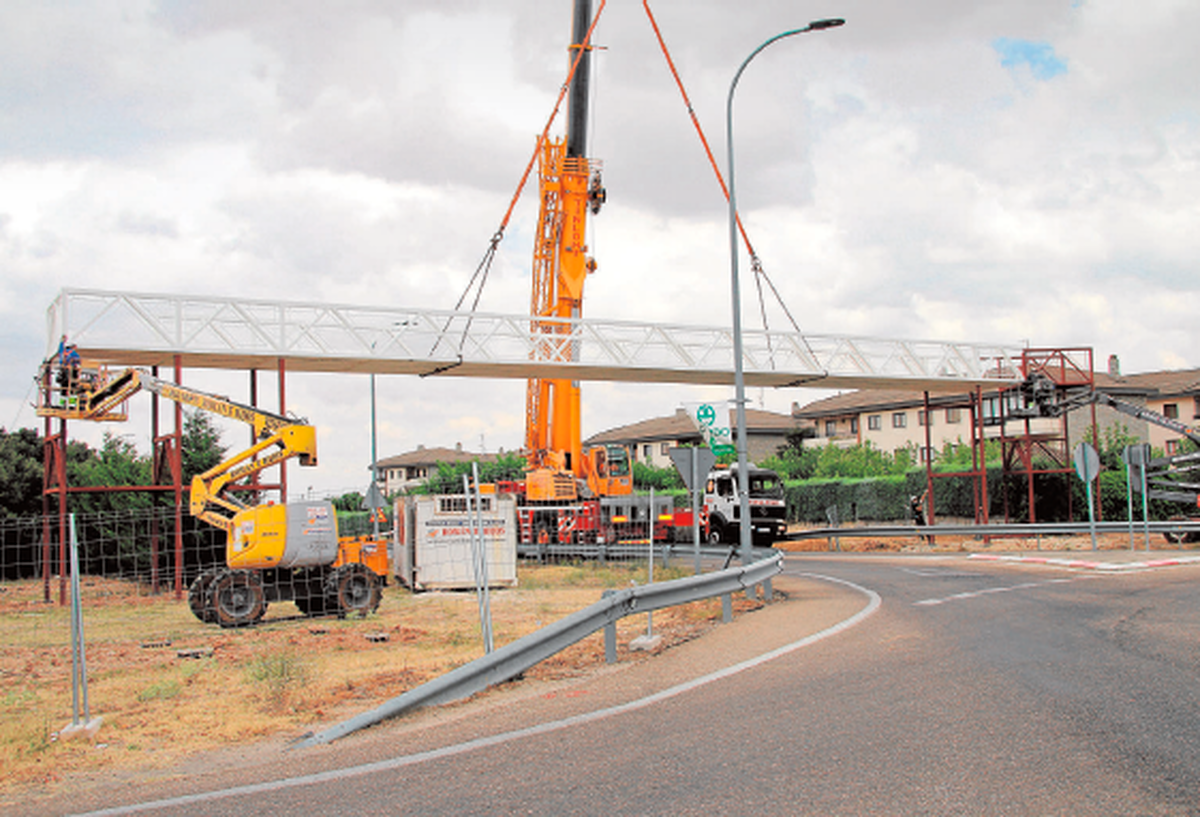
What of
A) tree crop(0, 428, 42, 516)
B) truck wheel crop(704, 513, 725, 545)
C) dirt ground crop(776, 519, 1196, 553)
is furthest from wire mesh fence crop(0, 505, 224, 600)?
dirt ground crop(776, 519, 1196, 553)

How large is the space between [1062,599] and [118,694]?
11.8 m

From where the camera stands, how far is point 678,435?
268ft

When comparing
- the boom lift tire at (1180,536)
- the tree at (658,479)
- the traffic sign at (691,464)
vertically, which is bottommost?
the boom lift tire at (1180,536)

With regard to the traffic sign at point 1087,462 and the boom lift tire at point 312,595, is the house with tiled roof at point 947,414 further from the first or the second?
the boom lift tire at point 312,595

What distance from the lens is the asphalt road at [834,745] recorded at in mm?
5242

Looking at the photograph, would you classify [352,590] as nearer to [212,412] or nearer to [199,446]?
[212,412]

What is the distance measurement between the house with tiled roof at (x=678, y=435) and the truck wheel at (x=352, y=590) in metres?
57.4

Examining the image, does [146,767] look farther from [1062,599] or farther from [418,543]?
[418,543]

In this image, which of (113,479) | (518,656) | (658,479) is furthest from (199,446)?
(658,479)

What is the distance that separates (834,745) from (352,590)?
41.9 ft

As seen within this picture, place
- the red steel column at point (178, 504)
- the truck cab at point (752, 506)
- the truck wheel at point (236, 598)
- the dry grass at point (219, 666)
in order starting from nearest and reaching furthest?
the dry grass at point (219, 666)
the truck wheel at point (236, 598)
the red steel column at point (178, 504)
the truck cab at point (752, 506)

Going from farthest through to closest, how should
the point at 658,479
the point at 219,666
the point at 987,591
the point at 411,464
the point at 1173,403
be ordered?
the point at 411,464 < the point at 658,479 < the point at 1173,403 < the point at 987,591 < the point at 219,666

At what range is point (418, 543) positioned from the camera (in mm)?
22062

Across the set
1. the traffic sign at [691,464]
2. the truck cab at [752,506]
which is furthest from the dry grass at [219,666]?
the truck cab at [752,506]
